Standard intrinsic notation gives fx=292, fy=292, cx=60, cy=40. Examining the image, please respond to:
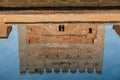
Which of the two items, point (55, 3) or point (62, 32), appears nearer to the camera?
point (62, 32)

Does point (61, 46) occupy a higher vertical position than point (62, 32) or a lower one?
lower

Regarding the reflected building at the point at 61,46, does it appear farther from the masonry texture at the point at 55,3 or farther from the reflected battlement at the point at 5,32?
the masonry texture at the point at 55,3

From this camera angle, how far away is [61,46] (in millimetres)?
10898

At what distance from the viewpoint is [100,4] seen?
14133 mm

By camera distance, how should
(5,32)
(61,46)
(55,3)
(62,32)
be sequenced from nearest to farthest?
(61,46)
(5,32)
(62,32)
(55,3)

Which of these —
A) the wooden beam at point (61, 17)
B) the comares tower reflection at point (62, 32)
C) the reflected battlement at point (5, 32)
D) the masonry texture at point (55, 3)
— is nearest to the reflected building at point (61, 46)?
the comares tower reflection at point (62, 32)

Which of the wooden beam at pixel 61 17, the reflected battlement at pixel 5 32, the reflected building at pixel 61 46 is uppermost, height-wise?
the wooden beam at pixel 61 17

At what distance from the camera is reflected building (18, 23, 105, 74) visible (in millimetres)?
9820

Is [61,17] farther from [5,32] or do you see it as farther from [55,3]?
[55,3]

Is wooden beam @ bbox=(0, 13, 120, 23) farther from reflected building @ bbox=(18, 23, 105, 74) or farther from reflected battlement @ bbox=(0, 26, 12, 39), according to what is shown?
reflected battlement @ bbox=(0, 26, 12, 39)

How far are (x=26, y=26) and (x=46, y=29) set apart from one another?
3.32ft

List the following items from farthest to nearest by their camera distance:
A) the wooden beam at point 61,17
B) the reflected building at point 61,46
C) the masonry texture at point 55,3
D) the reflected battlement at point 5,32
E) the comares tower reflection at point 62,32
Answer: the masonry texture at point 55,3
the wooden beam at point 61,17
the reflected battlement at point 5,32
the comares tower reflection at point 62,32
the reflected building at point 61,46

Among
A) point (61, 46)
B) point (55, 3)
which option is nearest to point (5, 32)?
point (61, 46)

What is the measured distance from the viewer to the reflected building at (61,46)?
9820 millimetres
